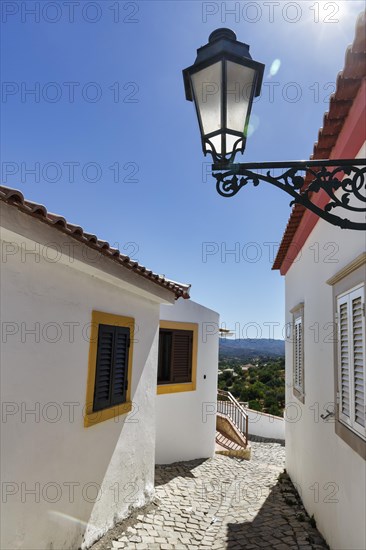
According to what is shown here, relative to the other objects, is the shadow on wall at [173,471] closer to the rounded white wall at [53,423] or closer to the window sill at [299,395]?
the rounded white wall at [53,423]

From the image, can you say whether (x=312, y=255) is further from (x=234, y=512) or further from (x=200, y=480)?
(x=200, y=480)

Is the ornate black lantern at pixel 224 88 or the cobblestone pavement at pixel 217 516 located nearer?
the ornate black lantern at pixel 224 88

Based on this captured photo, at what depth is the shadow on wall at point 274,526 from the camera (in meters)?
5.26

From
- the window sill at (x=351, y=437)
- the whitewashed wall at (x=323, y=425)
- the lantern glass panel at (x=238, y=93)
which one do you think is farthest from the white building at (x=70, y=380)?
the window sill at (x=351, y=437)

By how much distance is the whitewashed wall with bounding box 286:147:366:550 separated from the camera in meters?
3.95

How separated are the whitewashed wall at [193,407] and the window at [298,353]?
3232 mm

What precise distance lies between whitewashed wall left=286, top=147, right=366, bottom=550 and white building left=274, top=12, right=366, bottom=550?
0.03 ft

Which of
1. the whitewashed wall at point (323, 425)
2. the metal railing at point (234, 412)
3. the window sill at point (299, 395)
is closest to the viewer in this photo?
the whitewashed wall at point (323, 425)

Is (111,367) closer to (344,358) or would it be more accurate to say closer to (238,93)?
(344,358)

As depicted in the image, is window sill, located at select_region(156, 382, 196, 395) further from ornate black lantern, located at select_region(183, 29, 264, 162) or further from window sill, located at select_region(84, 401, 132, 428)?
ornate black lantern, located at select_region(183, 29, 264, 162)

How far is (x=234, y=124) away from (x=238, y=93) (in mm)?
179

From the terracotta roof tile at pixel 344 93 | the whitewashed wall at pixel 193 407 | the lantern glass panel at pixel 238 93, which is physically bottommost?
the whitewashed wall at pixel 193 407

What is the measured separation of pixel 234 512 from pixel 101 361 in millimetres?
3818

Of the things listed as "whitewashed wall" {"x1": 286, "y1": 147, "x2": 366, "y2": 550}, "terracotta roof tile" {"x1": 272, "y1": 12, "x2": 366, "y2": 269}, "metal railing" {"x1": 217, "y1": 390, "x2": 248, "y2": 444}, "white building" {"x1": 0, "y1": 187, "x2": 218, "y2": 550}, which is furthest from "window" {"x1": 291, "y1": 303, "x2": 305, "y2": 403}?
"metal railing" {"x1": 217, "y1": 390, "x2": 248, "y2": 444}
